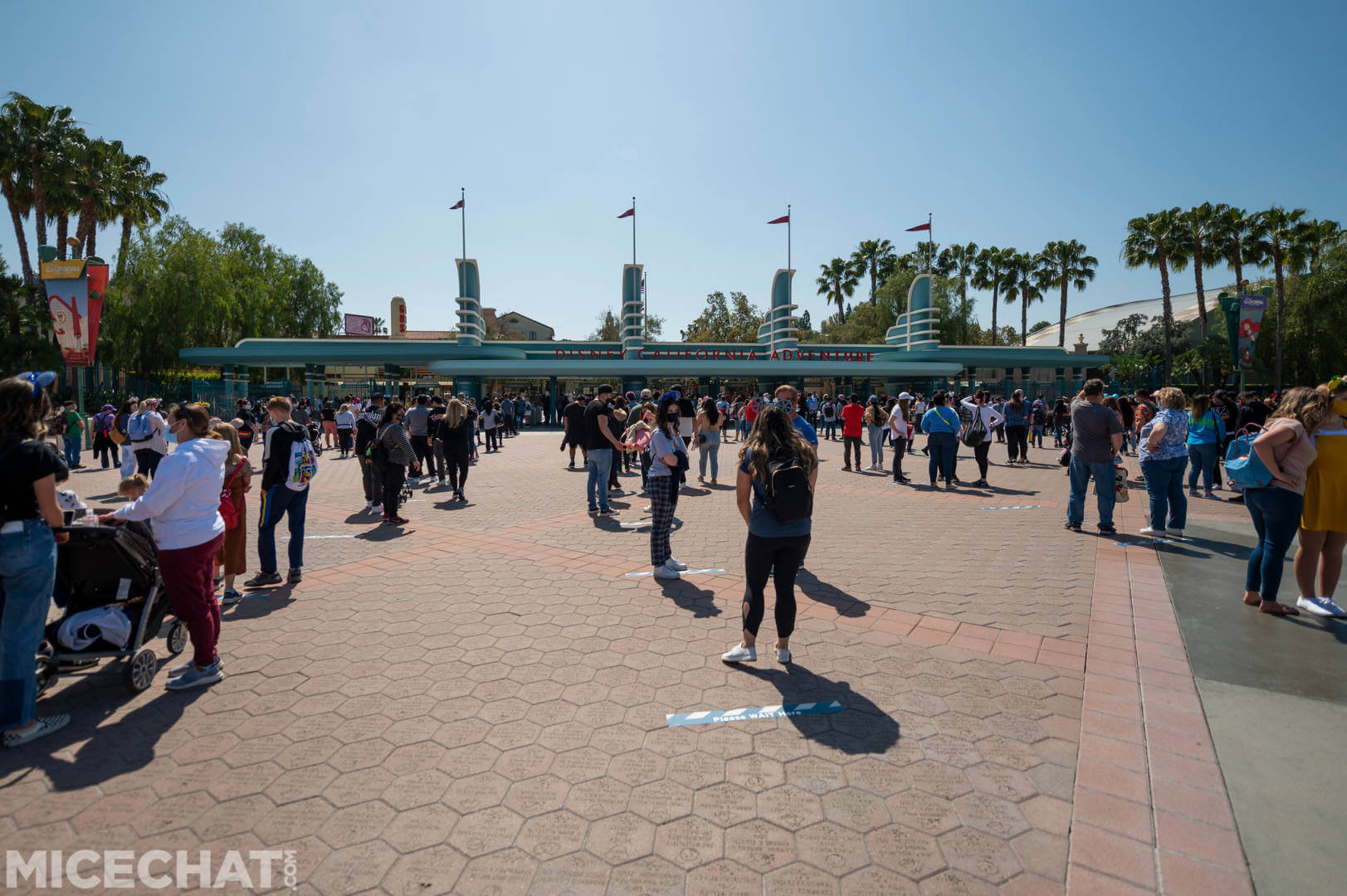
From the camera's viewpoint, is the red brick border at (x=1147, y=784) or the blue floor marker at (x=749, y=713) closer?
the red brick border at (x=1147, y=784)

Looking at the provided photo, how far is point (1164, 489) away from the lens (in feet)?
24.7

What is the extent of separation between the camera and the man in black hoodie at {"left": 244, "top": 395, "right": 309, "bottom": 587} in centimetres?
572

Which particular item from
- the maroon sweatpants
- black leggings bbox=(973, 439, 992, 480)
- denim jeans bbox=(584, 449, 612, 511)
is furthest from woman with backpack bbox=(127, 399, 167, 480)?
black leggings bbox=(973, 439, 992, 480)

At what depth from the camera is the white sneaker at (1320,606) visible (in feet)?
15.8

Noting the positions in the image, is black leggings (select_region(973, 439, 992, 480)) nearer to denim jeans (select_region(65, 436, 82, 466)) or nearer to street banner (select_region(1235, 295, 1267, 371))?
street banner (select_region(1235, 295, 1267, 371))

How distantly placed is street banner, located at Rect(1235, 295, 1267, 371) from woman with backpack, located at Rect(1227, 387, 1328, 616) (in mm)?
Result: 21064

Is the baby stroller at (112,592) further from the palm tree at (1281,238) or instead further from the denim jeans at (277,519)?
the palm tree at (1281,238)

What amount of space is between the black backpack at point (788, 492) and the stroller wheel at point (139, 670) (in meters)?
3.80

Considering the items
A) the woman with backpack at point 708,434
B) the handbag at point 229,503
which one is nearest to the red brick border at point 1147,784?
the handbag at point 229,503

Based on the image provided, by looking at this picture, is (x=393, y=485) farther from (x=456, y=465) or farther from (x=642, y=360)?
(x=642, y=360)

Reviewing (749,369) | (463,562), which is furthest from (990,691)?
(749,369)

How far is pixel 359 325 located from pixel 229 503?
61.6 meters

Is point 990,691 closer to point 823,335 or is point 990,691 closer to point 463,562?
point 463,562

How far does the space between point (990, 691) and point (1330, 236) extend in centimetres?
4612
